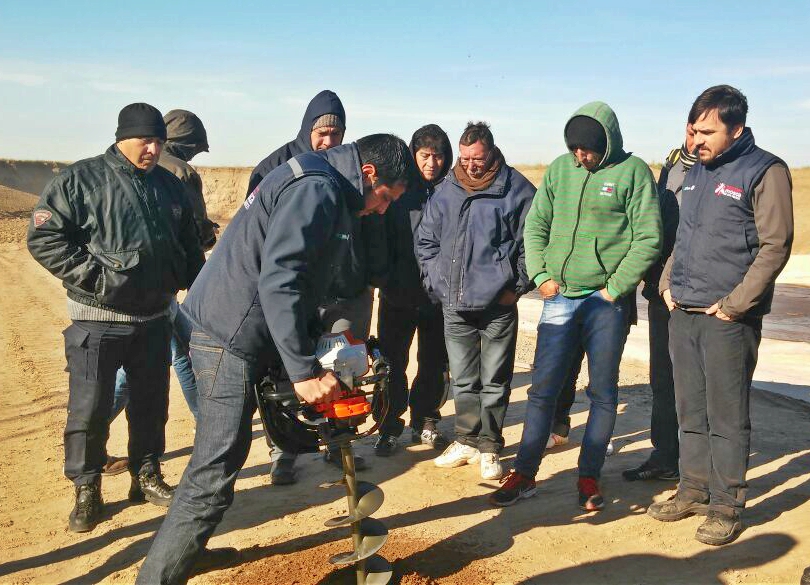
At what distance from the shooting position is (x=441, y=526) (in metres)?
4.85

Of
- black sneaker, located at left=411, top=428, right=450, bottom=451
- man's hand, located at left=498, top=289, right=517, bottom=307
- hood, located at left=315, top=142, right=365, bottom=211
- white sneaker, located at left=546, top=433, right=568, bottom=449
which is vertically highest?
hood, located at left=315, top=142, right=365, bottom=211

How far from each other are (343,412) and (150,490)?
2.30 meters

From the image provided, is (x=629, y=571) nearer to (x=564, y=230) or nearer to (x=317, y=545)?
(x=317, y=545)

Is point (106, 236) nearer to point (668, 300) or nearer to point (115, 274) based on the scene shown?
point (115, 274)

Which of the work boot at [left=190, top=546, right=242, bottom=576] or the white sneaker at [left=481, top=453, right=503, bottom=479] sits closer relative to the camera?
the work boot at [left=190, top=546, right=242, bottom=576]

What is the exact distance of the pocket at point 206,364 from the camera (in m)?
3.58

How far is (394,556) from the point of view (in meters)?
4.42

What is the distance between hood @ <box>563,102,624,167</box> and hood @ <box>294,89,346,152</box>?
188cm

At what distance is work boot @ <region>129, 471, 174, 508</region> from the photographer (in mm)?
5168

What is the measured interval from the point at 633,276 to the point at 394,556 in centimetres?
209

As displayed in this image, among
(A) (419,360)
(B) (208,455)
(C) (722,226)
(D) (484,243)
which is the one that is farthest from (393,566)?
(C) (722,226)

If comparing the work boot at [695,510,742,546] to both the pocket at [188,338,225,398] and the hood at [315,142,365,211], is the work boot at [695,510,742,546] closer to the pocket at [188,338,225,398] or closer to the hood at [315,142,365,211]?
the hood at [315,142,365,211]

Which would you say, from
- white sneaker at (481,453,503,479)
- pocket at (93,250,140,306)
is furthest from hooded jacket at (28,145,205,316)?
white sneaker at (481,453,503,479)

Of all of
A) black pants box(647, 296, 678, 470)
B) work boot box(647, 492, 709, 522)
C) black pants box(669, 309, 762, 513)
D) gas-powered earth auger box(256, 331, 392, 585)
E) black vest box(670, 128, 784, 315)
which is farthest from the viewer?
black pants box(647, 296, 678, 470)
